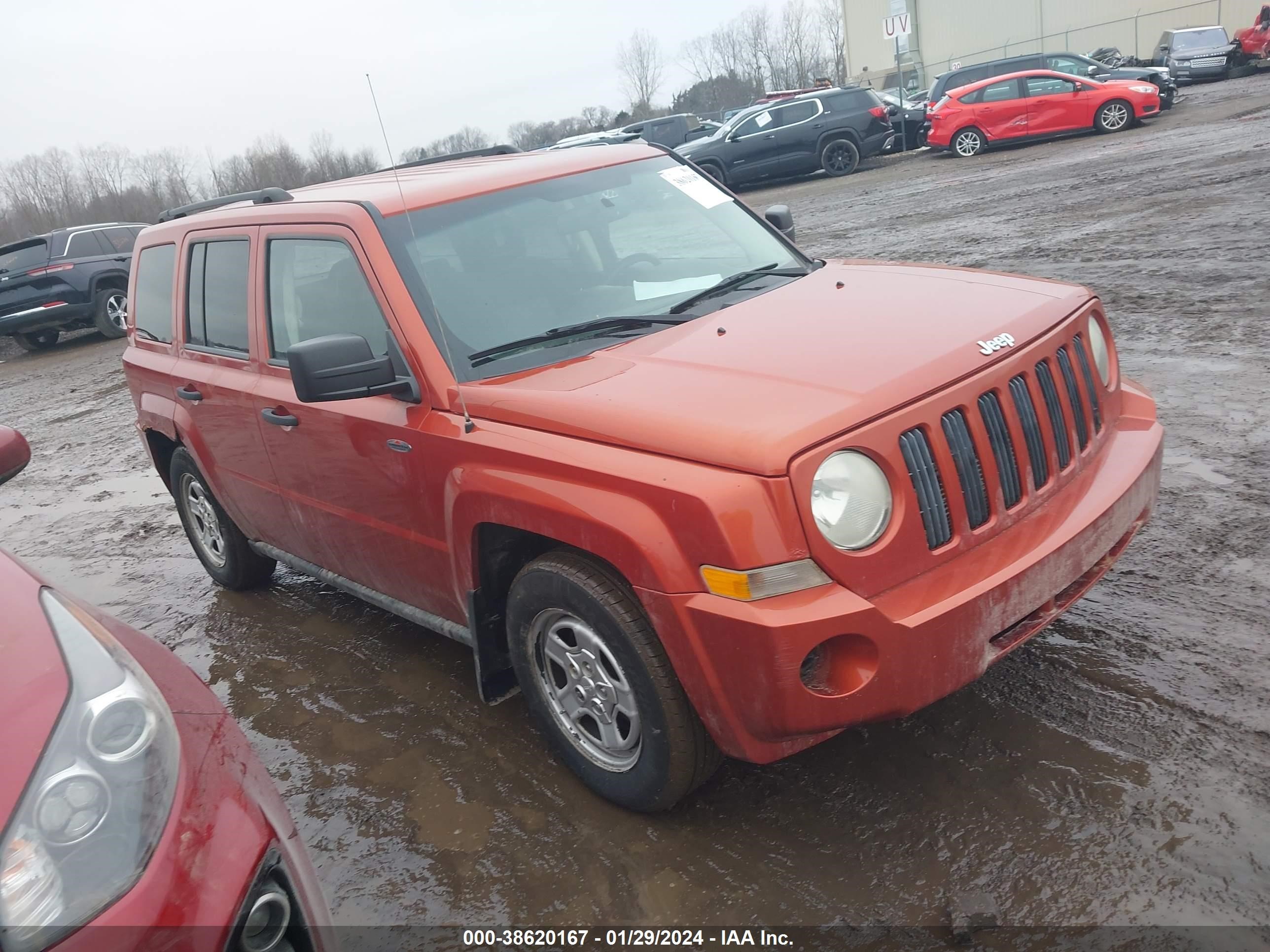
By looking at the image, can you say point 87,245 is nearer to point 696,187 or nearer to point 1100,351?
point 696,187

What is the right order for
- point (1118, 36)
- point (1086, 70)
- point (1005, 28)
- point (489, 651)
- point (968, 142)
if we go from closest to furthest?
point (489, 651)
point (968, 142)
point (1086, 70)
point (1118, 36)
point (1005, 28)

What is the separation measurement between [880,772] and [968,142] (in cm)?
2096

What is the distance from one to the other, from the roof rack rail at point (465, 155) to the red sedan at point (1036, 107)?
59.8 feet

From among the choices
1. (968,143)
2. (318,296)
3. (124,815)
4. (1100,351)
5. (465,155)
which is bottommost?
(968,143)

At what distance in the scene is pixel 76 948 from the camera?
5.24ft

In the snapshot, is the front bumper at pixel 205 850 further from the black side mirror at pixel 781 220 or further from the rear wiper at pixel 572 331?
the black side mirror at pixel 781 220

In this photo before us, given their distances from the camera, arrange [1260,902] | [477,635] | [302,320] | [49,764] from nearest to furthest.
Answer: [49,764] → [1260,902] → [477,635] → [302,320]

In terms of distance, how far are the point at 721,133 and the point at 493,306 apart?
2173cm

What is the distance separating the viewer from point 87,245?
18203 mm

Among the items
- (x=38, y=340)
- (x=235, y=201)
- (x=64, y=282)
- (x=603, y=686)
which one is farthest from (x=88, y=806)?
(x=38, y=340)

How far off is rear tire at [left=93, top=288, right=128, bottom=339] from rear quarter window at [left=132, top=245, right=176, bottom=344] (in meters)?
13.9

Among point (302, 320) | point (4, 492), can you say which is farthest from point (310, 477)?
point (4, 492)

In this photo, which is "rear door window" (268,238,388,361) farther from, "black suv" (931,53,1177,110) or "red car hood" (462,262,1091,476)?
"black suv" (931,53,1177,110)

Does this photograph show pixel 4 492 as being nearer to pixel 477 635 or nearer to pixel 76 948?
pixel 477 635
